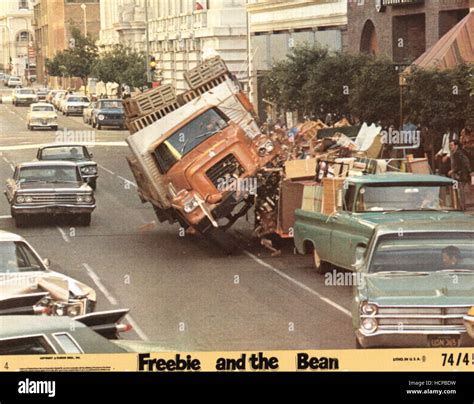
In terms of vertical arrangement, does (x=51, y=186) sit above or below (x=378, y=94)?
below

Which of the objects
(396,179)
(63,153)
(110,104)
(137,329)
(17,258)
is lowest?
(137,329)

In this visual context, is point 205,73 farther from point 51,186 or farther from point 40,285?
point 40,285

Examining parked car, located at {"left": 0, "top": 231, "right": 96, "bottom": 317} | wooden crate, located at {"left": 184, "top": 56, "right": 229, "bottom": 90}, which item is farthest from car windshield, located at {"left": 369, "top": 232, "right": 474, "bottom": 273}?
wooden crate, located at {"left": 184, "top": 56, "right": 229, "bottom": 90}

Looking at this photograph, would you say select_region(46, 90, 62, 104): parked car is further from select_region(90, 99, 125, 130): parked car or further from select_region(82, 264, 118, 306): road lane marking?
select_region(82, 264, 118, 306): road lane marking

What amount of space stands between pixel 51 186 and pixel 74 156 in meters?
7.90

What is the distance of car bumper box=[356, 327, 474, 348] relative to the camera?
12906 millimetres

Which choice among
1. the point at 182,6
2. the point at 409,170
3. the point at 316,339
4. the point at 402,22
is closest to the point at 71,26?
the point at 182,6

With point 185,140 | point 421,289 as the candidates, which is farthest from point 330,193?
point 421,289

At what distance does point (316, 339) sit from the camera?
15.0 m

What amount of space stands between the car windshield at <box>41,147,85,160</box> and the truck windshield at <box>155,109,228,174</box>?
11479mm

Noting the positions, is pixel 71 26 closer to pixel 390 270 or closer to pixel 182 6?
pixel 182 6

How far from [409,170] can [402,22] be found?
59.5 ft

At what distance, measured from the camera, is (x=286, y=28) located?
156 ft

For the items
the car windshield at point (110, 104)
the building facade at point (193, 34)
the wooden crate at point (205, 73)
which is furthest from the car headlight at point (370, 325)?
the car windshield at point (110, 104)
